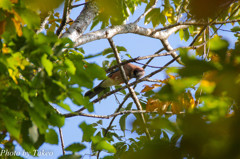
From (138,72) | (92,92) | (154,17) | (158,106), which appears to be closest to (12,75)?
(158,106)

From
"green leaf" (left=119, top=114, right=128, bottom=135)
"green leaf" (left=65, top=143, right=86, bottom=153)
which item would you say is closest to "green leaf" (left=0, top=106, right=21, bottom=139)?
"green leaf" (left=65, top=143, right=86, bottom=153)

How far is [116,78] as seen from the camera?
4473mm

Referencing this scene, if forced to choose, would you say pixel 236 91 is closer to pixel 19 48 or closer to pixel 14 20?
pixel 19 48

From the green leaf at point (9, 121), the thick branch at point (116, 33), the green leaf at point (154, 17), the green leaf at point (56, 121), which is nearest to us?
the green leaf at point (9, 121)

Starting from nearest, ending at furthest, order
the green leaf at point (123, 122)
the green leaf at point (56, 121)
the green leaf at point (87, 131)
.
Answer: the green leaf at point (56, 121) → the green leaf at point (87, 131) → the green leaf at point (123, 122)

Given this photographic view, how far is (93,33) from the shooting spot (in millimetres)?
2535

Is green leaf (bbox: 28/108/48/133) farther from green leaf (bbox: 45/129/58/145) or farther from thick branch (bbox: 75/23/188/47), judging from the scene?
thick branch (bbox: 75/23/188/47)

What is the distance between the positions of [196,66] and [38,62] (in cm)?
89

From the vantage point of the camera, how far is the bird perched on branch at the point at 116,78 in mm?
4479

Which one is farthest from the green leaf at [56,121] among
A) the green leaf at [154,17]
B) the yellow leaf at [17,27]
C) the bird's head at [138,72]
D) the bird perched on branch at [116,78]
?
the bird's head at [138,72]

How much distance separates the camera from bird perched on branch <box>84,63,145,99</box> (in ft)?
14.7

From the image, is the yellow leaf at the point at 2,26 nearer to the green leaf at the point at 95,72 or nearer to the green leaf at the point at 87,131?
the green leaf at the point at 95,72

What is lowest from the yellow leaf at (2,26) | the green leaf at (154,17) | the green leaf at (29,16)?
the green leaf at (29,16)

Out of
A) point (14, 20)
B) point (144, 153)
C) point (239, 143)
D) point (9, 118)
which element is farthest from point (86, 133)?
point (239, 143)
